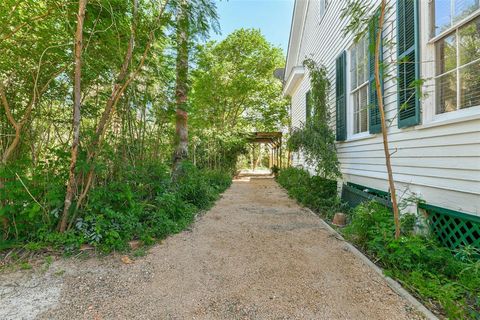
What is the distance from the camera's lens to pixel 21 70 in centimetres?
256

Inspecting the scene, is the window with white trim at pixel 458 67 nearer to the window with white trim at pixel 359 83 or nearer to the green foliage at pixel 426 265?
the green foliage at pixel 426 265

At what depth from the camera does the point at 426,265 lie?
201 centimetres

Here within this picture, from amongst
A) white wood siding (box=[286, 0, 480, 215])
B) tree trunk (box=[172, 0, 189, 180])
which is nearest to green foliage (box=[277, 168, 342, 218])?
white wood siding (box=[286, 0, 480, 215])

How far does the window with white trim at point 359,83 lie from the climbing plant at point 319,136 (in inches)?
24.5

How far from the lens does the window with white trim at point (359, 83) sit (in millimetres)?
3922

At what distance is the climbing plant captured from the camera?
4629 millimetres

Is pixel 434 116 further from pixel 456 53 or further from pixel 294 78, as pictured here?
pixel 294 78

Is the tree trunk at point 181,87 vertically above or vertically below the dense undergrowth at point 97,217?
above

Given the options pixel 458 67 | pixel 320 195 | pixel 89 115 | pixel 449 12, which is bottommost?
pixel 320 195

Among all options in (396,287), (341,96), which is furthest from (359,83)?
(396,287)

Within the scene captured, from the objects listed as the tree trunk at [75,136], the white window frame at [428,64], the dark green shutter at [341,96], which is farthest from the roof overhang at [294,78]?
the tree trunk at [75,136]

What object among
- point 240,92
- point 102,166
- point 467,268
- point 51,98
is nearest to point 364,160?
point 467,268

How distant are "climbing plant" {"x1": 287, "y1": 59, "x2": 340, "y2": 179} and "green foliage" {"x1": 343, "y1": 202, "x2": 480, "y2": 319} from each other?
1944 millimetres

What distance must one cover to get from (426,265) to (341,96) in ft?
11.7
